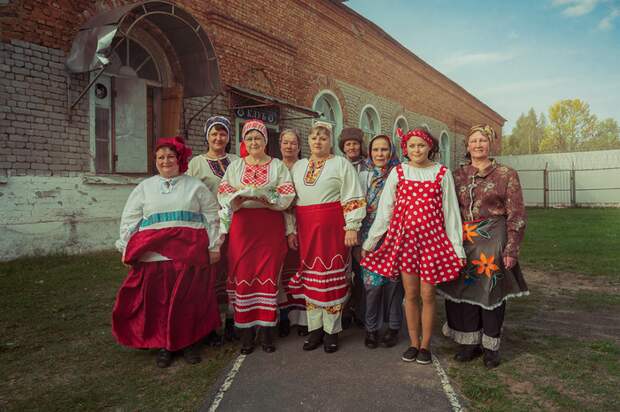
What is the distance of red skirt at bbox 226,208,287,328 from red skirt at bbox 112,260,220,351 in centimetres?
35

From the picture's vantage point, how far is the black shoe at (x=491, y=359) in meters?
3.28

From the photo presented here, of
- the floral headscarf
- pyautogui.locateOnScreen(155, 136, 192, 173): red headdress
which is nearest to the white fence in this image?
the floral headscarf

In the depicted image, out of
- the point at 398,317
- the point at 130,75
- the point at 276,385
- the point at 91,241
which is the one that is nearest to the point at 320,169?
the point at 398,317

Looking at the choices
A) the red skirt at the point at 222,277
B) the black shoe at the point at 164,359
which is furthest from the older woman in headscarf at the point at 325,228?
the black shoe at the point at 164,359

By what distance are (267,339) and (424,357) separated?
1.25 m

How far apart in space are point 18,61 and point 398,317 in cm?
629

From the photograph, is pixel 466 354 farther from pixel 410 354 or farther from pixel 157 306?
pixel 157 306

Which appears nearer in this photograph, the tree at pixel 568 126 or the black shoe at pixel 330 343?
the black shoe at pixel 330 343

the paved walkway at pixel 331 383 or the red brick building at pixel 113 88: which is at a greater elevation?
the red brick building at pixel 113 88

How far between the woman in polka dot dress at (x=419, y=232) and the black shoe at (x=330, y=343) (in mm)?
572

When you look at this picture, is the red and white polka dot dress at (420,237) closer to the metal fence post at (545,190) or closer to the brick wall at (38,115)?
the brick wall at (38,115)

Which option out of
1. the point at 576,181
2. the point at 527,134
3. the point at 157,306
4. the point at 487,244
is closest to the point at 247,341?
the point at 157,306

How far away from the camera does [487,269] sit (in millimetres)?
3215

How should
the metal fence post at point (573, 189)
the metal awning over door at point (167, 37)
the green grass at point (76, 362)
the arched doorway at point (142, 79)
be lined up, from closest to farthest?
1. the green grass at point (76, 362)
2. the metal awning over door at point (167, 37)
3. the arched doorway at point (142, 79)
4. the metal fence post at point (573, 189)
